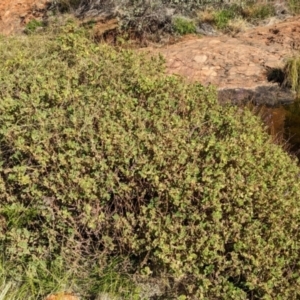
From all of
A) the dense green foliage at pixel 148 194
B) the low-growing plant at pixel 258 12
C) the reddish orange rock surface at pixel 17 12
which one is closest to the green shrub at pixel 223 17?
the low-growing plant at pixel 258 12

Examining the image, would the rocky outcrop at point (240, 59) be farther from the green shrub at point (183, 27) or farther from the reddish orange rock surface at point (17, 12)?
Answer: the reddish orange rock surface at point (17, 12)

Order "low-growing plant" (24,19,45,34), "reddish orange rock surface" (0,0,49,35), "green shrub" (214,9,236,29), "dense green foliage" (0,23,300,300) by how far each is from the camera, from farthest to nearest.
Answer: "reddish orange rock surface" (0,0,49,35), "low-growing plant" (24,19,45,34), "green shrub" (214,9,236,29), "dense green foliage" (0,23,300,300)

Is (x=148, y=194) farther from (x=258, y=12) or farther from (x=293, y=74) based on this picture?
(x=258, y=12)

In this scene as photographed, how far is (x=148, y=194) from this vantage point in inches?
152

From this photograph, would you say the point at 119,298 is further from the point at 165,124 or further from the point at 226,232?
the point at 165,124

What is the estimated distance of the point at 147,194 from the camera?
12.7 feet

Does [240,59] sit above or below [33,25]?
above

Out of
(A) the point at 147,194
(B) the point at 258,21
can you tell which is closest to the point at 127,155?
(A) the point at 147,194

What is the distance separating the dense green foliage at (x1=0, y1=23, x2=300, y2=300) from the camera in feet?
11.9

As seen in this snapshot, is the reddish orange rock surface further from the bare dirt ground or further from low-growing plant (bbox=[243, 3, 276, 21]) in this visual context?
low-growing plant (bbox=[243, 3, 276, 21])

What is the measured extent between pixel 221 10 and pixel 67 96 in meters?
7.46

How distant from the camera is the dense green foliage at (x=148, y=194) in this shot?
3625 millimetres

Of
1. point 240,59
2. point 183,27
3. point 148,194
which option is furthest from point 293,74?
point 148,194

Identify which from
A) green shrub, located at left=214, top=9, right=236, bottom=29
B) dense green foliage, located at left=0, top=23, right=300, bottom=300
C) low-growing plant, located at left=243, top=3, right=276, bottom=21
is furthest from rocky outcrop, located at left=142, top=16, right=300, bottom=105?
dense green foliage, located at left=0, top=23, right=300, bottom=300
